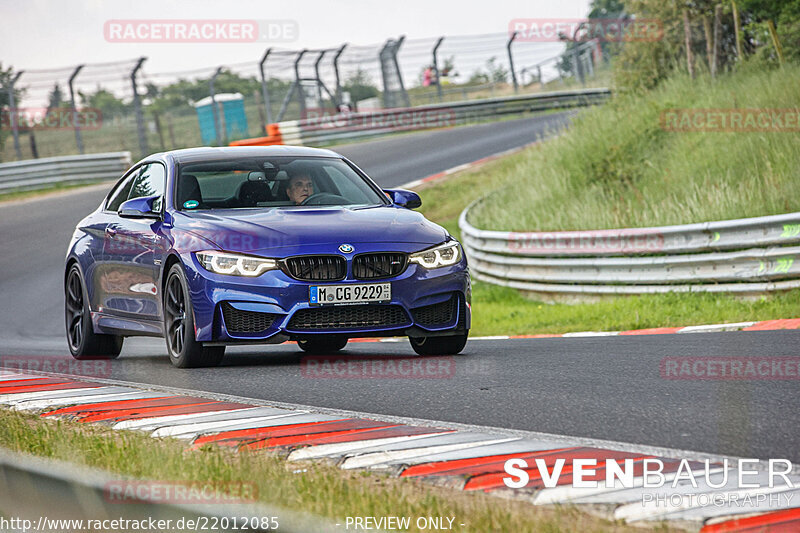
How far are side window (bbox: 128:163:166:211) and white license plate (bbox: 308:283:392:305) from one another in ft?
5.87

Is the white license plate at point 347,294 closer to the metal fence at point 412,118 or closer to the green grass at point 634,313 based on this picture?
the green grass at point 634,313

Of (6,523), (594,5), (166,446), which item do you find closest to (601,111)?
(166,446)

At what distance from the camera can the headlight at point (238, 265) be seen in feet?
24.4

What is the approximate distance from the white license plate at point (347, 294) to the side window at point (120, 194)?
2905mm

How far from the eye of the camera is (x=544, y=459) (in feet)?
13.9

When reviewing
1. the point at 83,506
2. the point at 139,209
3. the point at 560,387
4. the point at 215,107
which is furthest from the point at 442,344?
the point at 215,107

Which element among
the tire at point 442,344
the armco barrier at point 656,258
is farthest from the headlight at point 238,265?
the armco barrier at point 656,258

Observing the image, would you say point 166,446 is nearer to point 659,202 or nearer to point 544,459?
point 544,459

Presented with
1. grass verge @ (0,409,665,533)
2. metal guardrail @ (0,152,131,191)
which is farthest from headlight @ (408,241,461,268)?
metal guardrail @ (0,152,131,191)

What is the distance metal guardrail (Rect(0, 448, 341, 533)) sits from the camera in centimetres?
243

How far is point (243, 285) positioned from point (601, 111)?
15.8 metres
